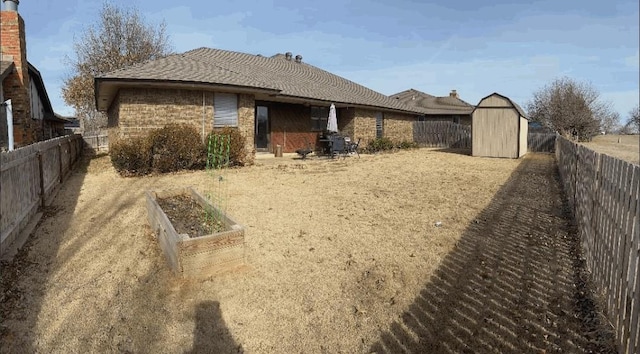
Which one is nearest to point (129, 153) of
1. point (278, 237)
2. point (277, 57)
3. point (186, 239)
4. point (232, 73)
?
point (232, 73)

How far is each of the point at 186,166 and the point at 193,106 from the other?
7.50 ft

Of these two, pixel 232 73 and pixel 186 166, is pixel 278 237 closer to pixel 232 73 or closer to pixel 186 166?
pixel 186 166

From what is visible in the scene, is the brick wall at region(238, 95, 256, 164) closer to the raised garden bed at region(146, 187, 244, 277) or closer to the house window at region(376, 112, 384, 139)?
the raised garden bed at region(146, 187, 244, 277)

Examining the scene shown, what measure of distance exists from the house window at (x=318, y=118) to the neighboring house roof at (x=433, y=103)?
673 inches

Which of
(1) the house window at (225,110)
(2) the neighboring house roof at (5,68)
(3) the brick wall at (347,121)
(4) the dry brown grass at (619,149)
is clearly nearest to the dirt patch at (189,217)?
(1) the house window at (225,110)

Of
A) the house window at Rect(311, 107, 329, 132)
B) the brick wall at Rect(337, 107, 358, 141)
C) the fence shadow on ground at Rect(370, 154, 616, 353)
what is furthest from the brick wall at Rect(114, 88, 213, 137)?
the fence shadow on ground at Rect(370, 154, 616, 353)

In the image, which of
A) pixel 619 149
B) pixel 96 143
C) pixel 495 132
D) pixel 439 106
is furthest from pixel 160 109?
pixel 619 149

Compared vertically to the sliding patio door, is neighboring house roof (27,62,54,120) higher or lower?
higher

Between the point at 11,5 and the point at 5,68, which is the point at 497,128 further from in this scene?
the point at 11,5

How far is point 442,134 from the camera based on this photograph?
27.7m

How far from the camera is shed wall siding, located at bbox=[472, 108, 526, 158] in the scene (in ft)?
61.0

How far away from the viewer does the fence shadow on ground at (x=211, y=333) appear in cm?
321

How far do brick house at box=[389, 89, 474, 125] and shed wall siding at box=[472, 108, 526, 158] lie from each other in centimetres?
1619

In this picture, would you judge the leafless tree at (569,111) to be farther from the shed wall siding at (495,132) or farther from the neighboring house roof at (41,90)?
the neighboring house roof at (41,90)
